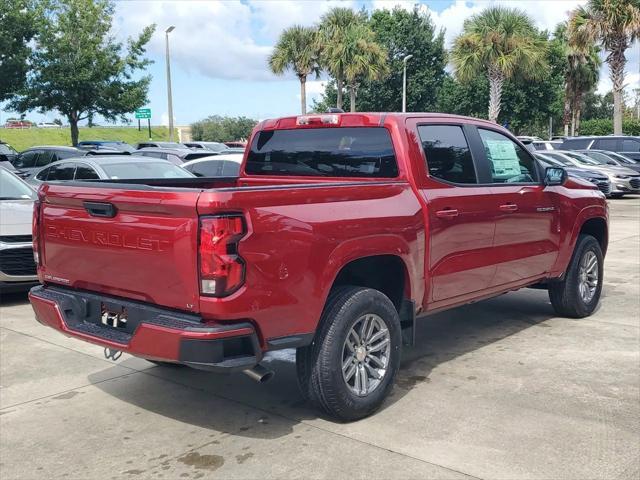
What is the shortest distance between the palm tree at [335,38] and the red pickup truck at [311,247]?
105 ft

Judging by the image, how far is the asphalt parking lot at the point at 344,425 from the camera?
364 centimetres

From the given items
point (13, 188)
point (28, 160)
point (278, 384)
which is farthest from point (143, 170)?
point (28, 160)

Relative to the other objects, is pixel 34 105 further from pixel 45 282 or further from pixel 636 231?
pixel 45 282

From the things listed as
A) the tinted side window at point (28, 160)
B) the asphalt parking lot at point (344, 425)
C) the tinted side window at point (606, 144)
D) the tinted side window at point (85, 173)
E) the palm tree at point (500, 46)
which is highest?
the palm tree at point (500, 46)

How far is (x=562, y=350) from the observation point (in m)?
5.69

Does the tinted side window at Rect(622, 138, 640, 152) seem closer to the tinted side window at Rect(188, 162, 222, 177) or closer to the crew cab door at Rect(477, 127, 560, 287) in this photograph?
the tinted side window at Rect(188, 162, 222, 177)

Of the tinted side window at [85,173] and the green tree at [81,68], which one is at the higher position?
the green tree at [81,68]

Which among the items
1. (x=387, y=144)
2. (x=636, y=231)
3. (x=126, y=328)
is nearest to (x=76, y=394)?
(x=126, y=328)

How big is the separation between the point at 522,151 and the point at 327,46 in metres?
32.7

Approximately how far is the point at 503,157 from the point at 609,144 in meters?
22.2

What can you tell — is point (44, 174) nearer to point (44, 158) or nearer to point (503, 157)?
point (44, 158)

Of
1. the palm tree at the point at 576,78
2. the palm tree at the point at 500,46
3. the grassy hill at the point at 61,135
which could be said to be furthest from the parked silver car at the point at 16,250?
the grassy hill at the point at 61,135

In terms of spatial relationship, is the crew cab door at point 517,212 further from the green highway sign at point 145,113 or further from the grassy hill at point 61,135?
the grassy hill at point 61,135

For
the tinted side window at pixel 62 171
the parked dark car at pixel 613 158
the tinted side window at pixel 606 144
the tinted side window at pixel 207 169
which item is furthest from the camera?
the tinted side window at pixel 606 144
